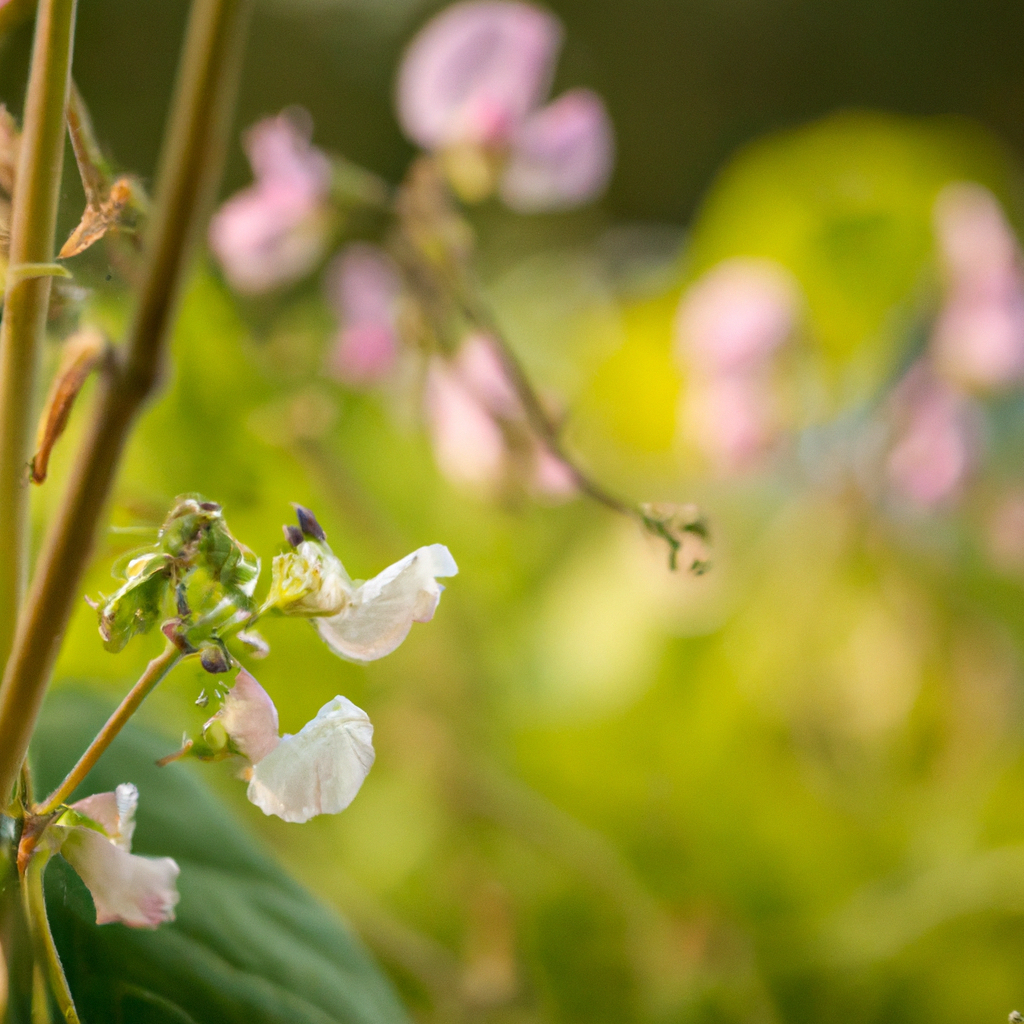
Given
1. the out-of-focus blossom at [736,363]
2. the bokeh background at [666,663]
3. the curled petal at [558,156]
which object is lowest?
the bokeh background at [666,663]

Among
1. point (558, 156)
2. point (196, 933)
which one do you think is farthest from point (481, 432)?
point (196, 933)

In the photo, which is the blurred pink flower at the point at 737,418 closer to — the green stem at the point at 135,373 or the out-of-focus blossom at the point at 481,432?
the out-of-focus blossom at the point at 481,432

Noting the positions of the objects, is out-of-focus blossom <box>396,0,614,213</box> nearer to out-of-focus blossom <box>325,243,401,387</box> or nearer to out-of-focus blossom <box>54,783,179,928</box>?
out-of-focus blossom <box>325,243,401,387</box>

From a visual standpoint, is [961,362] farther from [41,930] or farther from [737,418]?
[41,930]

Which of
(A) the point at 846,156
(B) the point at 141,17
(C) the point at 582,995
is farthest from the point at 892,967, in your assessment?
(B) the point at 141,17

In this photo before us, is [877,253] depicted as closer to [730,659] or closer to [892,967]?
[730,659]

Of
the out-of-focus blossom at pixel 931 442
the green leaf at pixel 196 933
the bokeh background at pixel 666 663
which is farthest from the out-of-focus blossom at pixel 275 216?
the out-of-focus blossom at pixel 931 442

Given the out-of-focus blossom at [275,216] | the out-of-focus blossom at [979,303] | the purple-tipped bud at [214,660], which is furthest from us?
the out-of-focus blossom at [979,303]

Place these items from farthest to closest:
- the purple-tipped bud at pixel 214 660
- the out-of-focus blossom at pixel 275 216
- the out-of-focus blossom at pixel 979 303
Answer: the out-of-focus blossom at pixel 979 303, the out-of-focus blossom at pixel 275 216, the purple-tipped bud at pixel 214 660

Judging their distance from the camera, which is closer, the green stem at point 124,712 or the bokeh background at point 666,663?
the green stem at point 124,712
